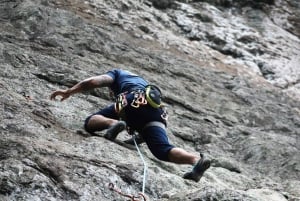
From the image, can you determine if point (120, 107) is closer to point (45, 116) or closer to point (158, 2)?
point (45, 116)

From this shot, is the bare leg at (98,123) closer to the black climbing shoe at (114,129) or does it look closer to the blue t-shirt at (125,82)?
the black climbing shoe at (114,129)

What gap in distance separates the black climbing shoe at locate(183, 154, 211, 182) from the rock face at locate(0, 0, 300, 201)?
86mm

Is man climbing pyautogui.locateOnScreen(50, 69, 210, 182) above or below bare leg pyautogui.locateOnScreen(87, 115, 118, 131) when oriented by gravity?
above

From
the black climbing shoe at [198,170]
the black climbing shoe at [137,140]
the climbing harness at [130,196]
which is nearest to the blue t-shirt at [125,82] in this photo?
the black climbing shoe at [137,140]

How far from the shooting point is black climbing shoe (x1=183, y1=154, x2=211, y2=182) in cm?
609

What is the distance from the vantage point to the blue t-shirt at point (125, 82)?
711 centimetres

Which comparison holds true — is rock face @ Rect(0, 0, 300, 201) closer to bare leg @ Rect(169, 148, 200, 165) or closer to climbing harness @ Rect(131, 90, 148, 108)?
bare leg @ Rect(169, 148, 200, 165)

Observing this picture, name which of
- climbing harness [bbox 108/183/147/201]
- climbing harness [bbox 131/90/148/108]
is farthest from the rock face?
climbing harness [bbox 131/90/148/108]

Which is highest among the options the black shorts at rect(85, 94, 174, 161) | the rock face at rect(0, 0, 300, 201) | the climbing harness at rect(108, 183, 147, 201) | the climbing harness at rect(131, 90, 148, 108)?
the climbing harness at rect(108, 183, 147, 201)

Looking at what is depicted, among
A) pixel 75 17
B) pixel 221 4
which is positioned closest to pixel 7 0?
pixel 75 17

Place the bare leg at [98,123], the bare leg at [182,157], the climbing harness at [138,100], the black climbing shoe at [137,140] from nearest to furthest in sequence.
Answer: the bare leg at [182,157]
the climbing harness at [138,100]
the bare leg at [98,123]
the black climbing shoe at [137,140]

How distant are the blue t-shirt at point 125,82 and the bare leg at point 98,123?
1.47ft

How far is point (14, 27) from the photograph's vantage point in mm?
10484

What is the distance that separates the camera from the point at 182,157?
6297 mm
